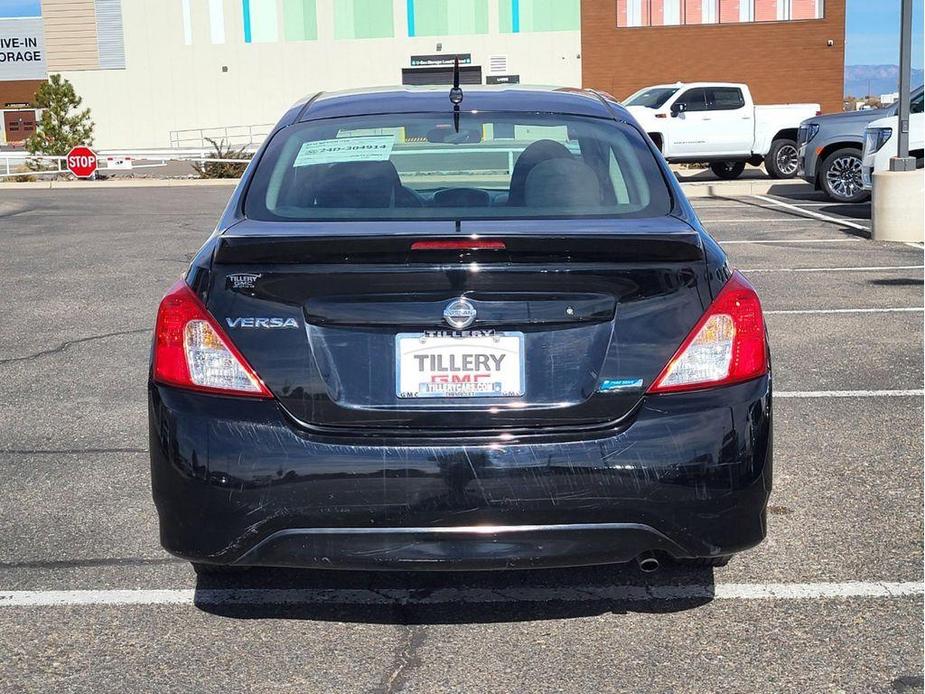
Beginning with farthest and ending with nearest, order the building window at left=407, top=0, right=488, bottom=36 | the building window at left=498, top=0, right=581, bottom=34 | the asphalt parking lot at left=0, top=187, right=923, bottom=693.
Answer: the building window at left=407, top=0, right=488, bottom=36, the building window at left=498, top=0, right=581, bottom=34, the asphalt parking lot at left=0, top=187, right=923, bottom=693

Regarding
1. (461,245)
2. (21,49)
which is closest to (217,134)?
(21,49)

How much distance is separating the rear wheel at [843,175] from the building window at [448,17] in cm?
3117

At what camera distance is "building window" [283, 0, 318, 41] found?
48.4m

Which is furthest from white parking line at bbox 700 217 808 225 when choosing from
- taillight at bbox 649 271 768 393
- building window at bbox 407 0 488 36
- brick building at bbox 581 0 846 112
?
building window at bbox 407 0 488 36

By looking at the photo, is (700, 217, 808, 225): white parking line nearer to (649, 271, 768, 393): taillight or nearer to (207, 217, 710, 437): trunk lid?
(649, 271, 768, 393): taillight

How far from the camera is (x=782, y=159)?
25.2 meters

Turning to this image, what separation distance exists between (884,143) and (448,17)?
34.1 metres

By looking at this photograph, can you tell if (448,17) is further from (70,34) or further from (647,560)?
(647,560)

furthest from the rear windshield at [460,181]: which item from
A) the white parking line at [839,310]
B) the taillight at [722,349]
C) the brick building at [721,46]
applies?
the brick building at [721,46]

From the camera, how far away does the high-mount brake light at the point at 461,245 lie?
3.25 meters

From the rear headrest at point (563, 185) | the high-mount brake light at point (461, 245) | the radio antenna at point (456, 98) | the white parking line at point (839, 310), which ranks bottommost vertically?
the white parking line at point (839, 310)

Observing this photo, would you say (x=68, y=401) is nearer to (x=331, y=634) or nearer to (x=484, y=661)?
(x=331, y=634)

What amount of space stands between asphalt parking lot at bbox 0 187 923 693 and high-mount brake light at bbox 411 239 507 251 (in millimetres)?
1197

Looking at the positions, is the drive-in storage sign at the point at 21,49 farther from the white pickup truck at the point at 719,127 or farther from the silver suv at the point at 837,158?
the silver suv at the point at 837,158
